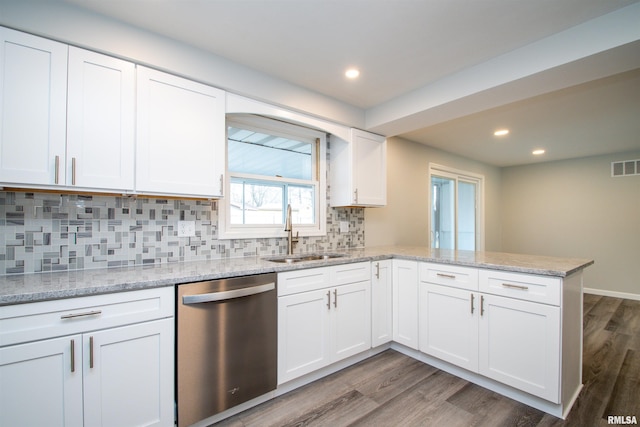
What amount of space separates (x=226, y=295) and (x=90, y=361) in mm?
658

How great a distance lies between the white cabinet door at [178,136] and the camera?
5.80ft

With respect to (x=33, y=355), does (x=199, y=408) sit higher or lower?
lower

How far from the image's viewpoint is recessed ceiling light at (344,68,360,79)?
2271 mm

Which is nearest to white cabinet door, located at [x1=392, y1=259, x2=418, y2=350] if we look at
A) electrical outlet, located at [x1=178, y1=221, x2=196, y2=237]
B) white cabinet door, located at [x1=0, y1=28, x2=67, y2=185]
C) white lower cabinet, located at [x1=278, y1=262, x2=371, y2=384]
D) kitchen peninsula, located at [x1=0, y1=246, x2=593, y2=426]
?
kitchen peninsula, located at [x1=0, y1=246, x2=593, y2=426]

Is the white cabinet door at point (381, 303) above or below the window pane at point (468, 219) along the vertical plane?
below

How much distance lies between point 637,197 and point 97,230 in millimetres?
6964

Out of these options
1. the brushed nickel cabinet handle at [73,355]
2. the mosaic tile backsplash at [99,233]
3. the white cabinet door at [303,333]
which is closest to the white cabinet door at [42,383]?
the brushed nickel cabinet handle at [73,355]

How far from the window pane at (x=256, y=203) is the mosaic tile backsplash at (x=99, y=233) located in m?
0.21

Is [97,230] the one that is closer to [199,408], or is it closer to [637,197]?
[199,408]

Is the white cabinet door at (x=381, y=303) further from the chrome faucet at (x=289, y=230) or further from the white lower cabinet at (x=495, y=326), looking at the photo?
the chrome faucet at (x=289, y=230)

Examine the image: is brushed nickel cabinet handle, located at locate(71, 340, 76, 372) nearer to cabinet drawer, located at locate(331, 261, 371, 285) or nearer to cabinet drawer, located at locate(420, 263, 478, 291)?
cabinet drawer, located at locate(331, 261, 371, 285)

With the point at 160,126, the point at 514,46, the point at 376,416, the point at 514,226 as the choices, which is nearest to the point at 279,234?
the point at 160,126

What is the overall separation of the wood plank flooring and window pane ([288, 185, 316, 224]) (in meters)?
1.42

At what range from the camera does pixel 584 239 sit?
4.98 meters
